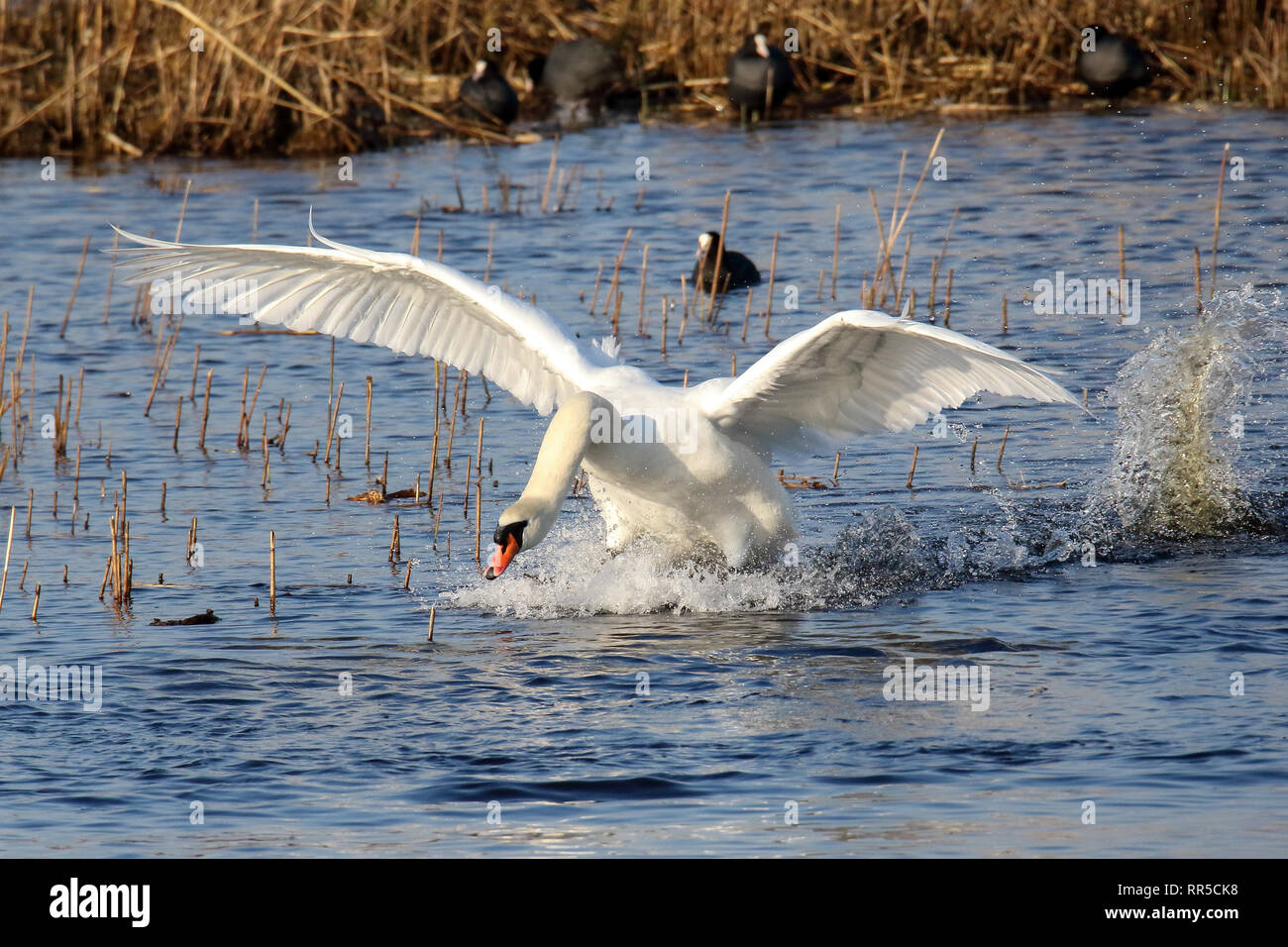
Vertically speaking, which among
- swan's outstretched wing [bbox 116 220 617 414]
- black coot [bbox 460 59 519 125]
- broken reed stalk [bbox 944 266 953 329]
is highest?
black coot [bbox 460 59 519 125]

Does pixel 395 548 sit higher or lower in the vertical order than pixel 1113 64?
lower

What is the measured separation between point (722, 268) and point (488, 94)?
813 centimetres

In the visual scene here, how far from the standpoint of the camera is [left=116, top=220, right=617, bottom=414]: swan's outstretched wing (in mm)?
8836

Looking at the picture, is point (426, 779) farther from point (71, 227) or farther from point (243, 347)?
point (71, 227)

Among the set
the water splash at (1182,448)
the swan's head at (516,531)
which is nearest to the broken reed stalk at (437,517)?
the swan's head at (516,531)

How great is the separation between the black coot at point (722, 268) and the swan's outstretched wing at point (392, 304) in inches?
231

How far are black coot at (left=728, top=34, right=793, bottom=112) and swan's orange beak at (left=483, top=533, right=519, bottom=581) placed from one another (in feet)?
53.4

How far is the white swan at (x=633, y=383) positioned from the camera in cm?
777

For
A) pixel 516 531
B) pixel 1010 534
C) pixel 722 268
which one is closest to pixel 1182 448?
pixel 1010 534

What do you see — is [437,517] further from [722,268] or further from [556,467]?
[722,268]

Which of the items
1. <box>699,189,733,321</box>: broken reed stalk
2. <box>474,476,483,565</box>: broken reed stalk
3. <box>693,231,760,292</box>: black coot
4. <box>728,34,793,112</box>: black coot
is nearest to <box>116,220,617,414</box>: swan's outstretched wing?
<box>474,476,483,565</box>: broken reed stalk

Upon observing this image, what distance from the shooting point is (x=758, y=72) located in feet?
74.7

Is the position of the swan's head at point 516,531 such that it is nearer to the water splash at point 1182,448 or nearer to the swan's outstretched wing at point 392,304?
the swan's outstretched wing at point 392,304

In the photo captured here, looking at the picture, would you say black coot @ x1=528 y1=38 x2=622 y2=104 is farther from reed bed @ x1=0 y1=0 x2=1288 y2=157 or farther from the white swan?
the white swan
